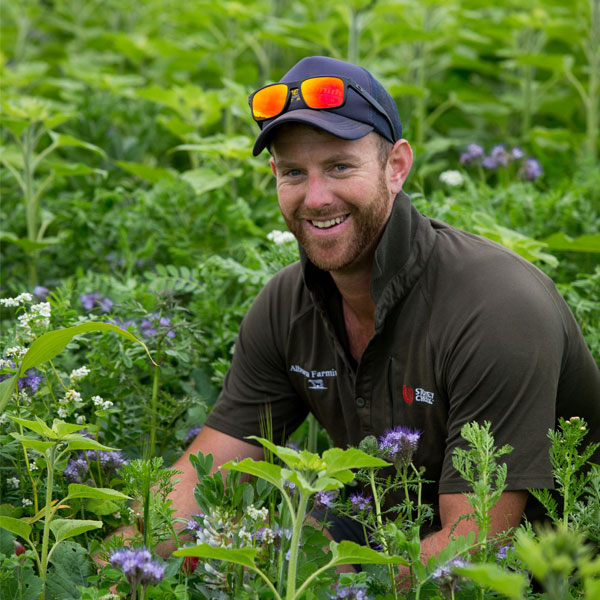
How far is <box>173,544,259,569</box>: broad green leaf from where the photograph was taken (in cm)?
173

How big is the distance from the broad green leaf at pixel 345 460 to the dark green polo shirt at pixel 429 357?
2.71ft

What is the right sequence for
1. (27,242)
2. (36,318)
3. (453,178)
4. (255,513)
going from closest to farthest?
1. (255,513)
2. (36,318)
3. (27,242)
4. (453,178)

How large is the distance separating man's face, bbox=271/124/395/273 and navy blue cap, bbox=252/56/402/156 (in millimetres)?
48

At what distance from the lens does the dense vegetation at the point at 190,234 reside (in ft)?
6.95

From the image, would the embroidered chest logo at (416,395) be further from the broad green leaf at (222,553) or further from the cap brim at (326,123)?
the broad green leaf at (222,553)

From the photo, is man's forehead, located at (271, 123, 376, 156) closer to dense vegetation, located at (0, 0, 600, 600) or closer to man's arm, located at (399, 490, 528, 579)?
dense vegetation, located at (0, 0, 600, 600)

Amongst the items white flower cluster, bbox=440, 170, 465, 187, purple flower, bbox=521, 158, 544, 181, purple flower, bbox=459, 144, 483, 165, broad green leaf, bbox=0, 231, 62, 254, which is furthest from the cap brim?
purple flower, bbox=521, 158, 544, 181

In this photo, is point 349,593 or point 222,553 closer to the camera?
point 222,553

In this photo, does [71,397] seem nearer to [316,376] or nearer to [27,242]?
[316,376]

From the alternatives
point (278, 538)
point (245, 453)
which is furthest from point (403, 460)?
point (245, 453)

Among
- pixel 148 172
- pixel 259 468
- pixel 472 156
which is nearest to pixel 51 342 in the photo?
pixel 259 468

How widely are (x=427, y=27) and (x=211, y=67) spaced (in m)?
1.74

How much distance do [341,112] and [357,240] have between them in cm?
42

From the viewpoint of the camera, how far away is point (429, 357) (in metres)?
2.80
